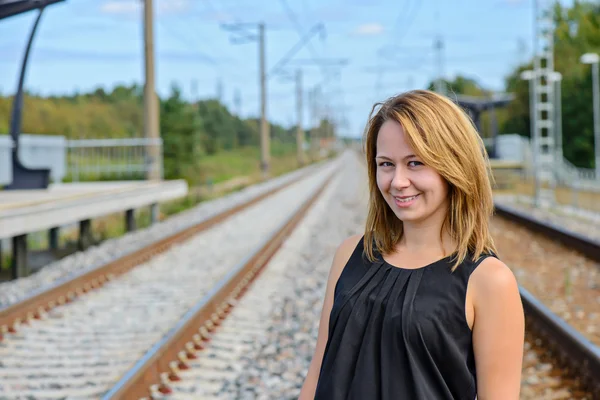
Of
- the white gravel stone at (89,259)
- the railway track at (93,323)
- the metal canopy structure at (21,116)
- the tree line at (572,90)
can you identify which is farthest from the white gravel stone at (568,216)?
the tree line at (572,90)

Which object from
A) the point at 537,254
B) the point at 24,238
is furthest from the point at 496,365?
the point at 537,254

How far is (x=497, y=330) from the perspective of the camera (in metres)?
1.75

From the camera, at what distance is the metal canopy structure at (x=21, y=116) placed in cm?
852

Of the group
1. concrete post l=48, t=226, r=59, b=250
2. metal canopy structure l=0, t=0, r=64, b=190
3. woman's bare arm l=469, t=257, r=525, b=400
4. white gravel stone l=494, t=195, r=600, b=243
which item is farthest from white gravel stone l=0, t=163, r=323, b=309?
white gravel stone l=494, t=195, r=600, b=243

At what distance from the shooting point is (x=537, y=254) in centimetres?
1133

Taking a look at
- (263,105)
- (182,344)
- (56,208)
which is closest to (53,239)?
(56,208)

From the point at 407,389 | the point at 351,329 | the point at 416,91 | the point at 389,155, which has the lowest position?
the point at 407,389

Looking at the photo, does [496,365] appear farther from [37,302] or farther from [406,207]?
[37,302]

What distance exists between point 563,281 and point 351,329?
7.74 meters

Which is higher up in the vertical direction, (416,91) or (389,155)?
(416,91)

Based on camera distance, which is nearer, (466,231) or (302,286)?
(466,231)

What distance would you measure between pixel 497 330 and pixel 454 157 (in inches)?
16.0

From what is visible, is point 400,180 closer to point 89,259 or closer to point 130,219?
point 89,259

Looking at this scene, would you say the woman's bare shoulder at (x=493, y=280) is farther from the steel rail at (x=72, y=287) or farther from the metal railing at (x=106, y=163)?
the metal railing at (x=106, y=163)
